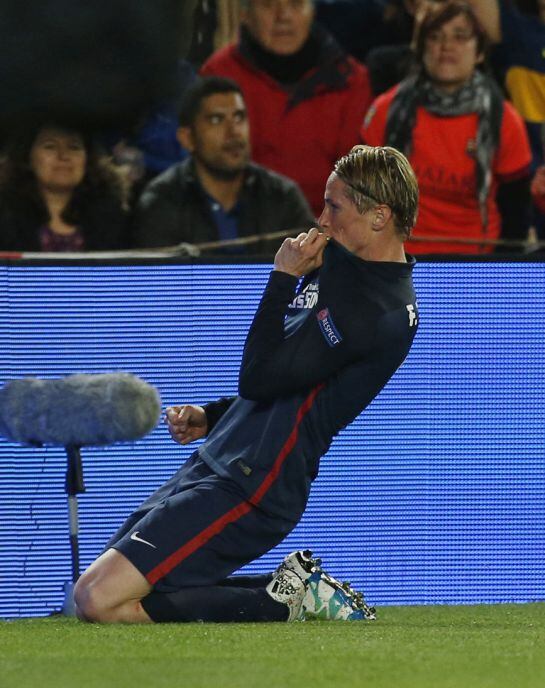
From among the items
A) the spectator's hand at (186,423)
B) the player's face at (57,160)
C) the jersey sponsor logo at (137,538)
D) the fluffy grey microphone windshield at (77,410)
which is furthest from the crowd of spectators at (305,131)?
the jersey sponsor logo at (137,538)

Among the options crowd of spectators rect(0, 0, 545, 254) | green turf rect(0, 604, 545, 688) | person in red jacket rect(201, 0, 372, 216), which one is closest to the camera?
green turf rect(0, 604, 545, 688)

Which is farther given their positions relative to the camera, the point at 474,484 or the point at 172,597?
the point at 474,484

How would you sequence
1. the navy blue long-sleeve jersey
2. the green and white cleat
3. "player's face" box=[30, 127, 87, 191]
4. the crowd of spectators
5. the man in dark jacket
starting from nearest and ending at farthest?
the navy blue long-sleeve jersey → the green and white cleat → "player's face" box=[30, 127, 87, 191] → the crowd of spectators → the man in dark jacket

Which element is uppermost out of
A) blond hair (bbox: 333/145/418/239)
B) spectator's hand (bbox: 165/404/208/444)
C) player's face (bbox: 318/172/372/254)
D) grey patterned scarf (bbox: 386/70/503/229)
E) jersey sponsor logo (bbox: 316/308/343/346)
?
grey patterned scarf (bbox: 386/70/503/229)

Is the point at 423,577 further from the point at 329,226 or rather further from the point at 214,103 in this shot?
the point at 214,103

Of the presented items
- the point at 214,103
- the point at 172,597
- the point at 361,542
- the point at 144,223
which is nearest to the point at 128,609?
the point at 172,597

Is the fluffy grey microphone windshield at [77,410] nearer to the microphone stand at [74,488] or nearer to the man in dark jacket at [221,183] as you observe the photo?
the microphone stand at [74,488]

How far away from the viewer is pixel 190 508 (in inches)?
188

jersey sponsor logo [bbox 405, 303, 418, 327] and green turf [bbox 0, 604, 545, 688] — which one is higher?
jersey sponsor logo [bbox 405, 303, 418, 327]

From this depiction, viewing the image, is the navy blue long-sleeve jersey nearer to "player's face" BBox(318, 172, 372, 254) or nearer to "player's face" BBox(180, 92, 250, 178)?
"player's face" BBox(318, 172, 372, 254)

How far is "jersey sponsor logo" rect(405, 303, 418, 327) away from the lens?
479cm

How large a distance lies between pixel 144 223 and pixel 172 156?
0.45 metres

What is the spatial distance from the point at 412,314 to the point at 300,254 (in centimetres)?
45

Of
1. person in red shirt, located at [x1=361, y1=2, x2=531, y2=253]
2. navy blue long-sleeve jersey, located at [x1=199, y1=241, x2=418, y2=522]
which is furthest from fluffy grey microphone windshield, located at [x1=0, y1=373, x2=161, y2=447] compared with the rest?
person in red shirt, located at [x1=361, y1=2, x2=531, y2=253]
